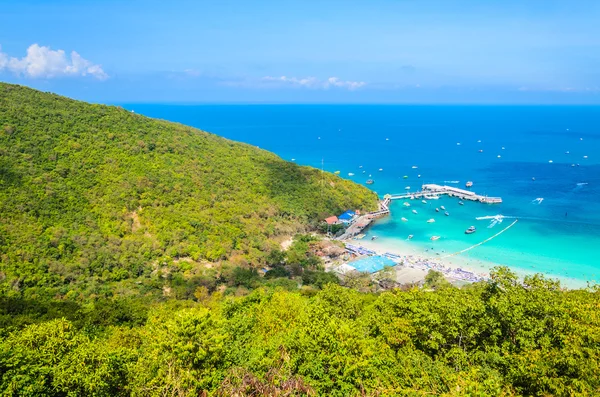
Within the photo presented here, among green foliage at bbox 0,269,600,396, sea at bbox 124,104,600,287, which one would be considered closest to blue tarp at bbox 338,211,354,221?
sea at bbox 124,104,600,287

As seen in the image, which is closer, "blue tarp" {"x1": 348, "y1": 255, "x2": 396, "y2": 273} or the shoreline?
the shoreline

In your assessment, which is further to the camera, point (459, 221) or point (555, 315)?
point (459, 221)

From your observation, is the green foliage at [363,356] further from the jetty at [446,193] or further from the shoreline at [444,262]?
the jetty at [446,193]

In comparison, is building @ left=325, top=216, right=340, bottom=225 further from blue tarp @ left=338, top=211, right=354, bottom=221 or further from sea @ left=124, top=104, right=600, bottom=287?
sea @ left=124, top=104, right=600, bottom=287

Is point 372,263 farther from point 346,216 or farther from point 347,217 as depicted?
point 346,216

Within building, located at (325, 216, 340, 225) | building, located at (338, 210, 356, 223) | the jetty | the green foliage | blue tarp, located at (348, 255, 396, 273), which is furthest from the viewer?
the jetty

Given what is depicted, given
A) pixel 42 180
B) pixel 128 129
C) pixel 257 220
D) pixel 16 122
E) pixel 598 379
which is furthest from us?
pixel 128 129

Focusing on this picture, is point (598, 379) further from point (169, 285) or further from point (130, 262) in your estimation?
point (130, 262)

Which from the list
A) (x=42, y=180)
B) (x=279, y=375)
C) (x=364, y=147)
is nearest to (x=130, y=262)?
(x=42, y=180)
